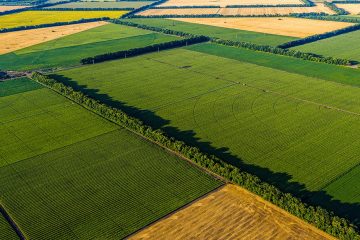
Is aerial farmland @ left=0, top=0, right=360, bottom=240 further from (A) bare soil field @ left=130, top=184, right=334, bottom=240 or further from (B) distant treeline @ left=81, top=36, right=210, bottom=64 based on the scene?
(B) distant treeline @ left=81, top=36, right=210, bottom=64

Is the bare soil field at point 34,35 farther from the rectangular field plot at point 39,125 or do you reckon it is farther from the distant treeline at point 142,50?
the rectangular field plot at point 39,125

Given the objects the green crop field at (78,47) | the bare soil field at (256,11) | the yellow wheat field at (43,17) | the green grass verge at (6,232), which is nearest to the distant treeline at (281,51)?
the green crop field at (78,47)

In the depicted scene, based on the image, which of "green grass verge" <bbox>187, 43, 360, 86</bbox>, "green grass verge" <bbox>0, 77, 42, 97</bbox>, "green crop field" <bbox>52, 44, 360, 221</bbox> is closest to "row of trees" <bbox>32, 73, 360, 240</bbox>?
"green crop field" <bbox>52, 44, 360, 221</bbox>

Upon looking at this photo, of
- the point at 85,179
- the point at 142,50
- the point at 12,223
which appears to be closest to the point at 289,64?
the point at 142,50

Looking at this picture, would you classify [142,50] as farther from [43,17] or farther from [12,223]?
[43,17]

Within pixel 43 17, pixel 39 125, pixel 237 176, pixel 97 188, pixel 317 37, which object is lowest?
pixel 97 188

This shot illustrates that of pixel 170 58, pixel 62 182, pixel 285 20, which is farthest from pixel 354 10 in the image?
pixel 62 182
